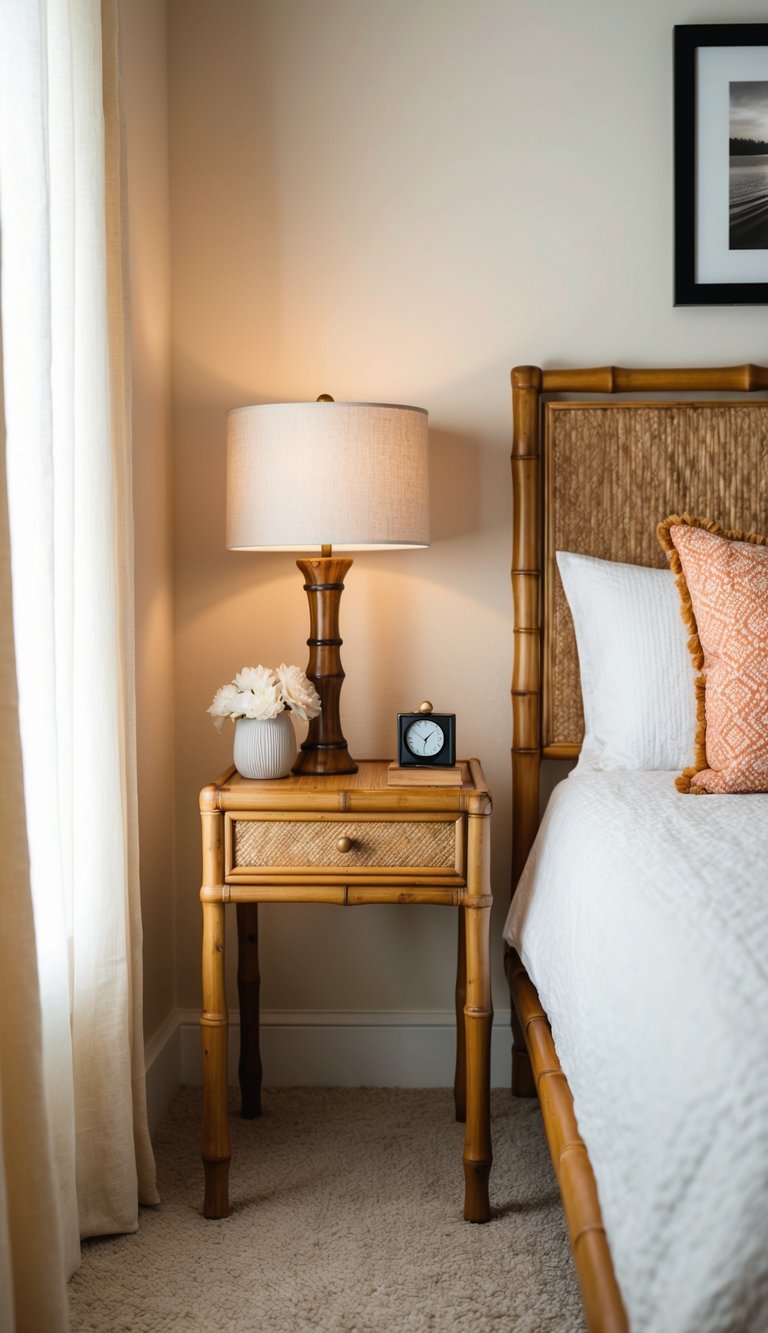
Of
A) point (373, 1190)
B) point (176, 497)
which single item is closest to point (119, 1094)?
point (373, 1190)

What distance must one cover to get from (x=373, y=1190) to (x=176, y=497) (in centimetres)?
149

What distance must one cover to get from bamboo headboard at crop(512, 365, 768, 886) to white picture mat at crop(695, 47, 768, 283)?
240 mm

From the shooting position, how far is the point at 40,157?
1.42m

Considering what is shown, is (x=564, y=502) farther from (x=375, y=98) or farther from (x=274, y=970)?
(x=274, y=970)

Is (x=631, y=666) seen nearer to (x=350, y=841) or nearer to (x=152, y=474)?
(x=350, y=841)

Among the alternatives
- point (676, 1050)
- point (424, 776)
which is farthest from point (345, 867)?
point (676, 1050)

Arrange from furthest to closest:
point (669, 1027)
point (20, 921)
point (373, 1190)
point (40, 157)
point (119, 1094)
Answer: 1. point (373, 1190)
2. point (119, 1094)
3. point (40, 157)
4. point (20, 921)
5. point (669, 1027)

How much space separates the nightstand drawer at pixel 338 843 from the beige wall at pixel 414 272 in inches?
22.2

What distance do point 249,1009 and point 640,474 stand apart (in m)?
1.43

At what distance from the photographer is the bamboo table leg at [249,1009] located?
2279 mm

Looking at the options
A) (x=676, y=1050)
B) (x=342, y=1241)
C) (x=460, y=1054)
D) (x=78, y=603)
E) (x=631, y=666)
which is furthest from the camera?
(x=460, y=1054)

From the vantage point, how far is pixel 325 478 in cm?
199

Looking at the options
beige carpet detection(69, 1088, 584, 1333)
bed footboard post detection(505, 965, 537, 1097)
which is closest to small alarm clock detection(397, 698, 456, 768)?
bed footboard post detection(505, 965, 537, 1097)

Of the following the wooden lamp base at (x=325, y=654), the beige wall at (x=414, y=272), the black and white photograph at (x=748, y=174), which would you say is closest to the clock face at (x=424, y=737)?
the wooden lamp base at (x=325, y=654)
